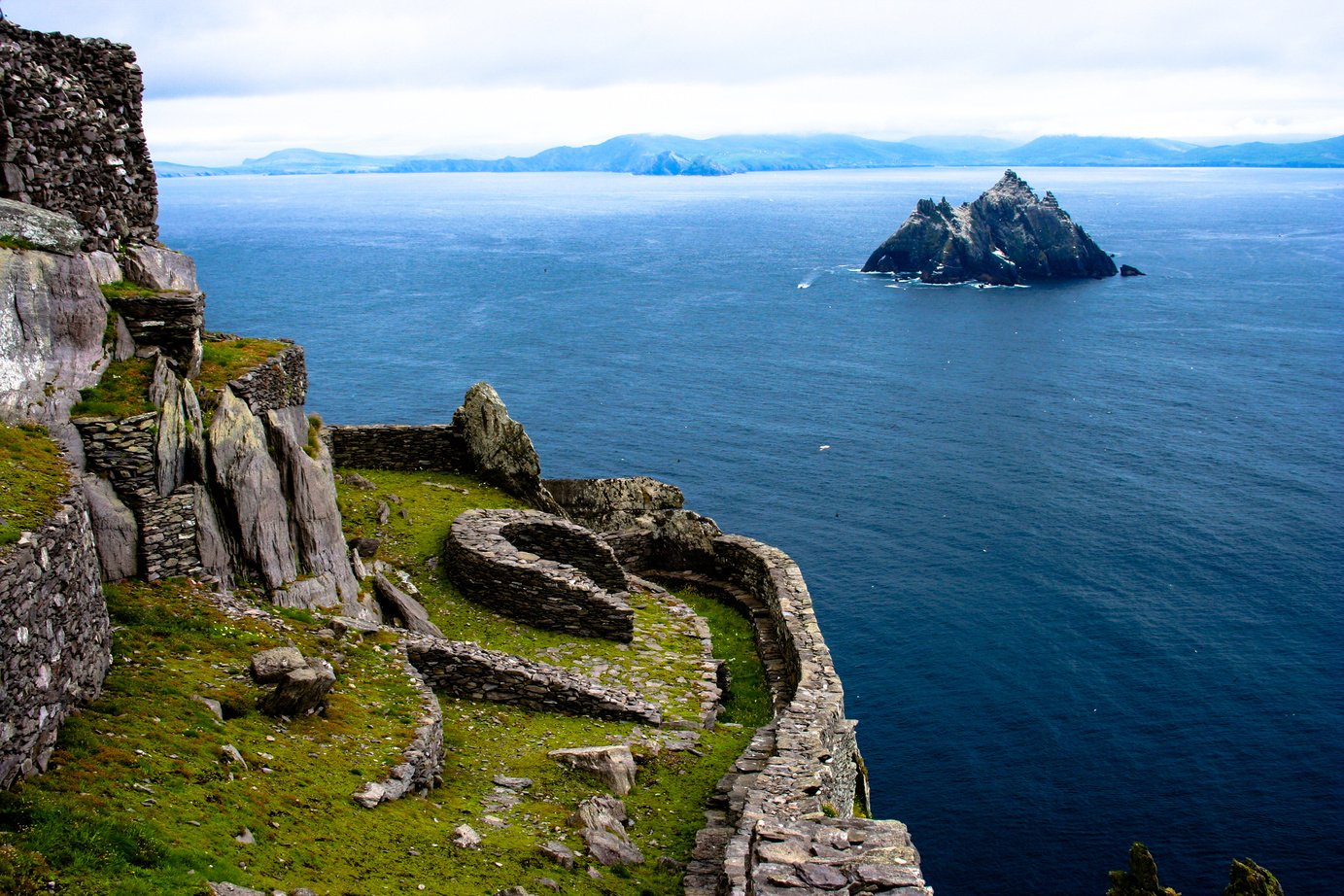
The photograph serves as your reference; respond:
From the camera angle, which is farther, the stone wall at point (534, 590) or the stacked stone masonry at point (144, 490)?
the stone wall at point (534, 590)

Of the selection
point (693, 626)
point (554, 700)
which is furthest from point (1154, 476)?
point (554, 700)

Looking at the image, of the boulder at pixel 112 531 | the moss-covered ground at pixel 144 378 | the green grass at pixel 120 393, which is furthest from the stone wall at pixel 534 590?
the boulder at pixel 112 531

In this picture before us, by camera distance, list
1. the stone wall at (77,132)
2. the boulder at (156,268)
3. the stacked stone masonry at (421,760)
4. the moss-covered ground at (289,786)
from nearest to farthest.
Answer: the moss-covered ground at (289,786) → the stacked stone masonry at (421,760) → the stone wall at (77,132) → the boulder at (156,268)

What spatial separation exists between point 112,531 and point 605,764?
932 cm

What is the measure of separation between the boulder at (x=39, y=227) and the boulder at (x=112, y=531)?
5.03 meters

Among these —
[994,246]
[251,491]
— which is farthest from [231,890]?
[994,246]

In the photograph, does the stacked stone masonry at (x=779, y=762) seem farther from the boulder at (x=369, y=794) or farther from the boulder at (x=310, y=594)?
the boulder at (x=310, y=594)

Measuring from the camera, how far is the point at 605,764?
1802cm

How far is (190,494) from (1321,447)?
89.2 meters

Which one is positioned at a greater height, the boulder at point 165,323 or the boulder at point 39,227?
the boulder at point 39,227

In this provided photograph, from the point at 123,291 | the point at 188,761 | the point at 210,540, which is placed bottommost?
the point at 188,761

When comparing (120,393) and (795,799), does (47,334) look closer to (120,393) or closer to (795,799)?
(120,393)

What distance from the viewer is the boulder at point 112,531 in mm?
17422

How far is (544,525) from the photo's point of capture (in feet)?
93.2
